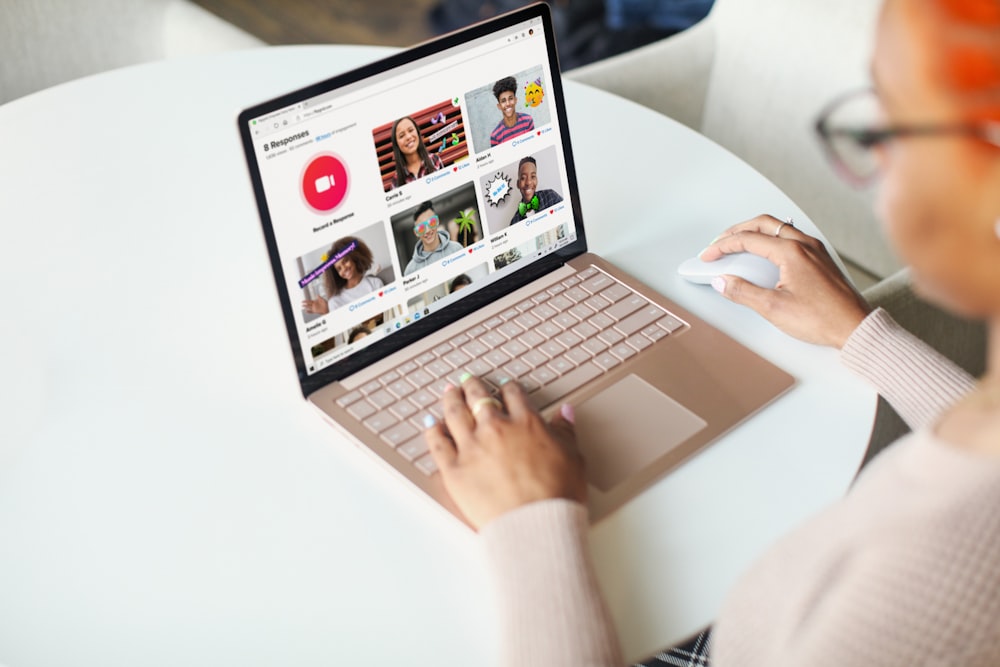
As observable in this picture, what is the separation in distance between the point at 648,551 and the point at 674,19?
2.19 metres

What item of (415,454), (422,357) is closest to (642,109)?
(422,357)

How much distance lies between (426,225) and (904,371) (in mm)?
506

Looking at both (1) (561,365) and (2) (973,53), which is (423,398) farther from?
(2) (973,53)

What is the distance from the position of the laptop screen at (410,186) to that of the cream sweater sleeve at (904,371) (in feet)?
1.12

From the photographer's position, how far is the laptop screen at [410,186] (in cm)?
90

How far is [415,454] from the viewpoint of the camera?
89cm

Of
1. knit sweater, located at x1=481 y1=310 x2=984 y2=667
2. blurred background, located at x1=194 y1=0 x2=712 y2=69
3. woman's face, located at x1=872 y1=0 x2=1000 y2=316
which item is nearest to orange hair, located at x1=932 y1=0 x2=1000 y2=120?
woman's face, located at x1=872 y1=0 x2=1000 y2=316

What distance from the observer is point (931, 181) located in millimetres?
583

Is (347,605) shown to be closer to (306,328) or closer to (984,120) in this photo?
(306,328)

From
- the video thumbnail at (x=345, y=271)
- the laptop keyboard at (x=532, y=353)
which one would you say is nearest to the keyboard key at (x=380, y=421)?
the laptop keyboard at (x=532, y=353)

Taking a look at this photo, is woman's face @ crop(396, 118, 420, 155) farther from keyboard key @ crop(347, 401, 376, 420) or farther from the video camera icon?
keyboard key @ crop(347, 401, 376, 420)

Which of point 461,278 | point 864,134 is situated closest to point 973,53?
point 864,134

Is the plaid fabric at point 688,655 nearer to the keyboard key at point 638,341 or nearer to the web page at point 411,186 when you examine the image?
the keyboard key at point 638,341

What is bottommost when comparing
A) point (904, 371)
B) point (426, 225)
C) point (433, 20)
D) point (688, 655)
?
point (688, 655)
